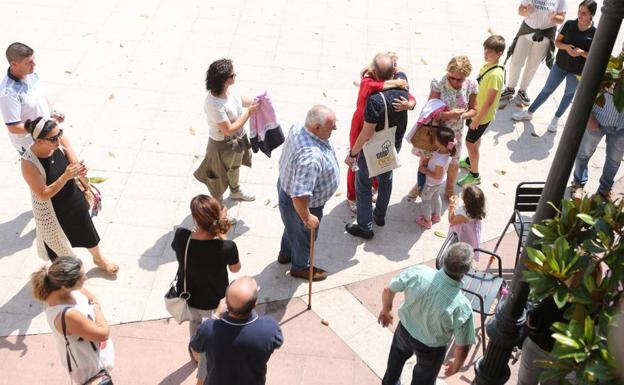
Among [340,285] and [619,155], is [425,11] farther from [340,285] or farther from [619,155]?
[340,285]

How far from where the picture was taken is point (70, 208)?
598cm

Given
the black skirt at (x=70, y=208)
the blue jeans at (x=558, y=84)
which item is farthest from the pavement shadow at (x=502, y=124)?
the black skirt at (x=70, y=208)

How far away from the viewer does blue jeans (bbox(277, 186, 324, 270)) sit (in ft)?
20.3

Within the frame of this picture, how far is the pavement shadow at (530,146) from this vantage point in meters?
8.65

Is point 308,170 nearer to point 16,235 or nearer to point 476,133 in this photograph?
point 476,133

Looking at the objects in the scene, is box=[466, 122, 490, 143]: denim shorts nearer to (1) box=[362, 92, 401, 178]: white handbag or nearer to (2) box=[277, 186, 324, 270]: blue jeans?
(1) box=[362, 92, 401, 178]: white handbag

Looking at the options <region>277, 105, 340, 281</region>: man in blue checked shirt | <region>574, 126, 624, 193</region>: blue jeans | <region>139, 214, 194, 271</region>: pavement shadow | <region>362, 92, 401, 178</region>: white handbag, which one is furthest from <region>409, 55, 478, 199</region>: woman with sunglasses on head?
<region>139, 214, 194, 271</region>: pavement shadow

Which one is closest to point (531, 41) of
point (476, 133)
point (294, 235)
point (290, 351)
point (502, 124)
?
point (502, 124)

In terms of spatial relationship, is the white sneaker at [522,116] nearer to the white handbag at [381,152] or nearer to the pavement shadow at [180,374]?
the white handbag at [381,152]

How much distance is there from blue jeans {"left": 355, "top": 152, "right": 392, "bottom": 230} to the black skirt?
8.68 feet

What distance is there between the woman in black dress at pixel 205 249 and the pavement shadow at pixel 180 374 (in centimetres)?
65

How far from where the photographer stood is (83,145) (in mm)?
8250

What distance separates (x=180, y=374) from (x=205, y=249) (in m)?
1.47

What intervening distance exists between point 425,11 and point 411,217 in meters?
5.06
